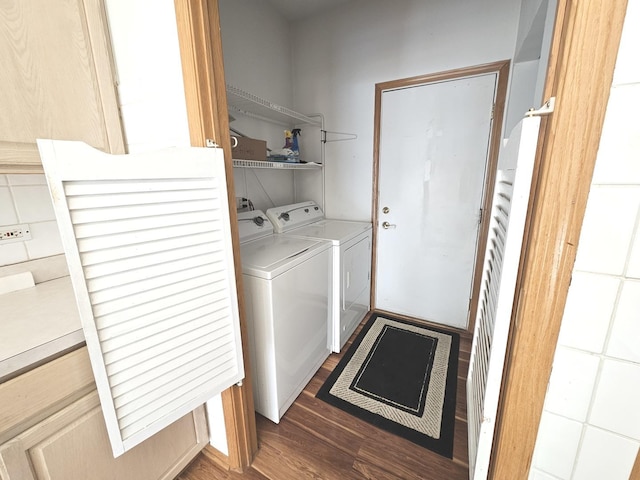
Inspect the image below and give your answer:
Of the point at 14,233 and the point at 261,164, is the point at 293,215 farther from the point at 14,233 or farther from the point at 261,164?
the point at 14,233

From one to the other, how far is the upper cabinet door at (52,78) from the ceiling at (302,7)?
71.7 inches

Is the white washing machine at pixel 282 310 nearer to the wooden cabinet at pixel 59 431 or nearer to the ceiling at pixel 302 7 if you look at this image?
the wooden cabinet at pixel 59 431

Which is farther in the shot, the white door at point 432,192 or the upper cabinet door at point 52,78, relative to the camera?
the white door at point 432,192

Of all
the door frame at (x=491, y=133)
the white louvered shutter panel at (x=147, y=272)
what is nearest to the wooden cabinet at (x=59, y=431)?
the white louvered shutter panel at (x=147, y=272)

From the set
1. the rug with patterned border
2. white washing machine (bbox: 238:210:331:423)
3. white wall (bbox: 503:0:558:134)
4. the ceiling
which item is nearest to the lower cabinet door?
white washing machine (bbox: 238:210:331:423)

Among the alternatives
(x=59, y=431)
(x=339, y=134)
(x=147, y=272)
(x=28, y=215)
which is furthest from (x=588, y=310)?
(x=339, y=134)

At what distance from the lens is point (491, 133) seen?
2.00 meters

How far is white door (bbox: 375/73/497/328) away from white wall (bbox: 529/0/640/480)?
5.73 feet

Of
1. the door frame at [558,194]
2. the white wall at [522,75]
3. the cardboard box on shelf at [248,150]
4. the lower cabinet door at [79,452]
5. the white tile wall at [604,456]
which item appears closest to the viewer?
the door frame at [558,194]

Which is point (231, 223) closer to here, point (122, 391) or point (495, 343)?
point (122, 391)

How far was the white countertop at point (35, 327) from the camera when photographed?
2.27 feet

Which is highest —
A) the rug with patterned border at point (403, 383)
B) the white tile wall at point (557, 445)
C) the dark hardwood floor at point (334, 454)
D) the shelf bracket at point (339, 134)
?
the shelf bracket at point (339, 134)

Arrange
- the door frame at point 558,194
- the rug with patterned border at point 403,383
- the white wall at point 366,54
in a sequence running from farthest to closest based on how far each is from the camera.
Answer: the white wall at point 366,54 → the rug with patterned border at point 403,383 → the door frame at point 558,194

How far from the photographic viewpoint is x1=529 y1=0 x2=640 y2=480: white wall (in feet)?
1.66
